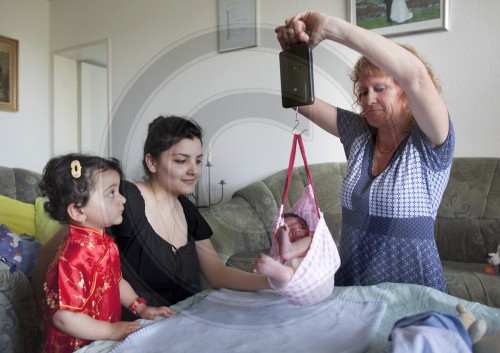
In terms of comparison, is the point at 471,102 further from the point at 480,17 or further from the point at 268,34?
the point at 268,34

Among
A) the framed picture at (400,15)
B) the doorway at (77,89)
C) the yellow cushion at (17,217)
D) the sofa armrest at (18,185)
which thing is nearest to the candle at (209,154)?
the yellow cushion at (17,217)

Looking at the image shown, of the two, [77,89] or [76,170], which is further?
[77,89]

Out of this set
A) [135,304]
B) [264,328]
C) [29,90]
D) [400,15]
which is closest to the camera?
[264,328]

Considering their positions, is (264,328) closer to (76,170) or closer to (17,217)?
(76,170)

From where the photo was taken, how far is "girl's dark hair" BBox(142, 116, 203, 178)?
33.0 inches

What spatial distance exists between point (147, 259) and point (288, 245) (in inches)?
A: 13.2

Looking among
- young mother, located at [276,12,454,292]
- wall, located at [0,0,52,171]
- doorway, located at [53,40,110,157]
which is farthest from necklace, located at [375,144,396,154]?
wall, located at [0,0,52,171]

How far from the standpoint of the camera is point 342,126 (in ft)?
3.12

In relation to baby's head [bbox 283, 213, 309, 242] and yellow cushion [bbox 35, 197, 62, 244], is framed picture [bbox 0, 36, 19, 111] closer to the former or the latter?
yellow cushion [bbox 35, 197, 62, 244]

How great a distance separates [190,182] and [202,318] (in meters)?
0.33

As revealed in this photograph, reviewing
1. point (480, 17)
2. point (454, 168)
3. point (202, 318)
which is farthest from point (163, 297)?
point (480, 17)

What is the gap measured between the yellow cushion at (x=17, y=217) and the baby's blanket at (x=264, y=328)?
4.10ft

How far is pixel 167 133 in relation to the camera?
86 centimetres

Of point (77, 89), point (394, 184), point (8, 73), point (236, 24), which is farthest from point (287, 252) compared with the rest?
point (8, 73)
